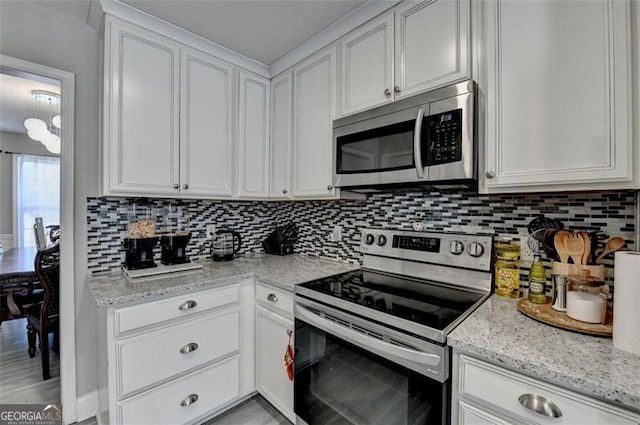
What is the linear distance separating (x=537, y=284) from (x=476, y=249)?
303 millimetres

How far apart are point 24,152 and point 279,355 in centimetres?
594

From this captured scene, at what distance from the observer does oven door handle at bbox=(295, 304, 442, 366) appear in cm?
100

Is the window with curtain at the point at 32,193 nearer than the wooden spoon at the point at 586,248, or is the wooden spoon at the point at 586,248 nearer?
the wooden spoon at the point at 586,248

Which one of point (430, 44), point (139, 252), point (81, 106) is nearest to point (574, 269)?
point (430, 44)

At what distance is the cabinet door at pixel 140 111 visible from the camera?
162 centimetres

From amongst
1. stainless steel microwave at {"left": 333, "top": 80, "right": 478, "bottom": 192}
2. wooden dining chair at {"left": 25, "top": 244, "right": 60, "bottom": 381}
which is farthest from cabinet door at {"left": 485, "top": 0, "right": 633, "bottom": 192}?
wooden dining chair at {"left": 25, "top": 244, "right": 60, "bottom": 381}

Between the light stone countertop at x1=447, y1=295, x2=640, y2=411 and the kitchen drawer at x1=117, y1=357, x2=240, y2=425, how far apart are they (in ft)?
4.57

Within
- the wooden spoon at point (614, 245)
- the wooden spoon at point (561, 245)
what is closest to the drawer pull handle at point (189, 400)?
the wooden spoon at point (561, 245)

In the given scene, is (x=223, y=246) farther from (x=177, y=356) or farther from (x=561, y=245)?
(x=561, y=245)

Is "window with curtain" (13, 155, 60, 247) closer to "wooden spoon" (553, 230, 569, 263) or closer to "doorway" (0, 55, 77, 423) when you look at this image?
"doorway" (0, 55, 77, 423)

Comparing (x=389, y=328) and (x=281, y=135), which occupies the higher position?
(x=281, y=135)

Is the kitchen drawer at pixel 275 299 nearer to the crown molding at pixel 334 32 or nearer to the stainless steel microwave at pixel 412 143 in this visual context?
the stainless steel microwave at pixel 412 143

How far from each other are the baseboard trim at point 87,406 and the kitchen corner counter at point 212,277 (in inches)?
30.2

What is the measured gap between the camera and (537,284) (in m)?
1.20
